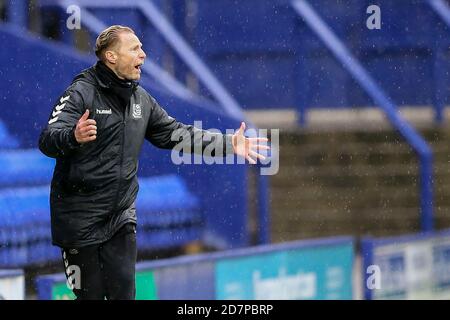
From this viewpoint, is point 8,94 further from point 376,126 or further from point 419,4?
point 419,4

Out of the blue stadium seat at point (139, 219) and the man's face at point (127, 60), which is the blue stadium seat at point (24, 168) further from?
the man's face at point (127, 60)

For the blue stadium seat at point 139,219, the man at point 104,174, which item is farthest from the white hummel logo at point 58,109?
the blue stadium seat at point 139,219

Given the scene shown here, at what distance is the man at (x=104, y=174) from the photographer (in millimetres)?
5516

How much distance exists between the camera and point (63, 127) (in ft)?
17.5

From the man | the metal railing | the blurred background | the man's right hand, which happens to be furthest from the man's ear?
the metal railing

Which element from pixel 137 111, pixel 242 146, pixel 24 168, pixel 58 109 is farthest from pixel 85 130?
pixel 24 168

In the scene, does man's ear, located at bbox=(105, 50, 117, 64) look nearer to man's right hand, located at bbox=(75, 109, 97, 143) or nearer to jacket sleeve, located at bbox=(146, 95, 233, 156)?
jacket sleeve, located at bbox=(146, 95, 233, 156)

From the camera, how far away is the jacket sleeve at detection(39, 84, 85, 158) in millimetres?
5238

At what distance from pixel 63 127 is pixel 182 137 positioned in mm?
675

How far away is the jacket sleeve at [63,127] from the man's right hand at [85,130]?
46 millimetres

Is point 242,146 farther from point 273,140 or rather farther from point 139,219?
point 273,140

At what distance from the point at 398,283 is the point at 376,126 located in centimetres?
331

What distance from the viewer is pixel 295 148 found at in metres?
13.0
